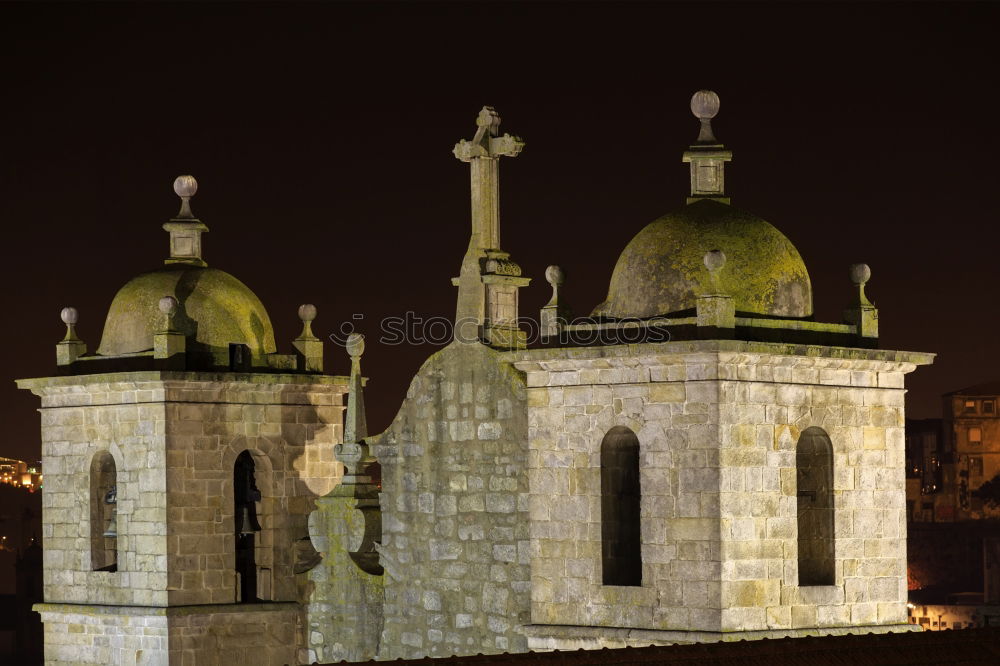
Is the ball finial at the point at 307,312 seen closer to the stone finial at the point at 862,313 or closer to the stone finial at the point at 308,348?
the stone finial at the point at 308,348

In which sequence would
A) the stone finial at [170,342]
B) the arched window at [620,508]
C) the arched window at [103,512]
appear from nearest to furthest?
1. the arched window at [620,508]
2. the stone finial at [170,342]
3. the arched window at [103,512]

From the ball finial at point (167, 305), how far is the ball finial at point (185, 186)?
176 cm

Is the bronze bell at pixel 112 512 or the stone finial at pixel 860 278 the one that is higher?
the stone finial at pixel 860 278

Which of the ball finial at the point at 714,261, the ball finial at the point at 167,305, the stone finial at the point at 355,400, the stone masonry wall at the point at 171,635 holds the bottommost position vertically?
the stone masonry wall at the point at 171,635

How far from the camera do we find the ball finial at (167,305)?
24.6 m

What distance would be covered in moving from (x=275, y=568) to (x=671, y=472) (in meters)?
7.74

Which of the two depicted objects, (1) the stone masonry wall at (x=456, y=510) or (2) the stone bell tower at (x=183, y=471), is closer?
(1) the stone masonry wall at (x=456, y=510)

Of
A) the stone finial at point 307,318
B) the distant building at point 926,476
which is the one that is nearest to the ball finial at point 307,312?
the stone finial at point 307,318

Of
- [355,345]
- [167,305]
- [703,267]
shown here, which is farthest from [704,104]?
[167,305]

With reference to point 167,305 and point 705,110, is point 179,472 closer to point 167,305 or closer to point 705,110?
point 167,305

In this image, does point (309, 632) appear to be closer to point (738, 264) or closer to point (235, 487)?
point (235, 487)

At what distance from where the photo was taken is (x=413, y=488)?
878 inches

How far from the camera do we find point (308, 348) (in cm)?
2608

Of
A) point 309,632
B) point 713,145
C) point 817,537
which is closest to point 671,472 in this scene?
point 817,537
